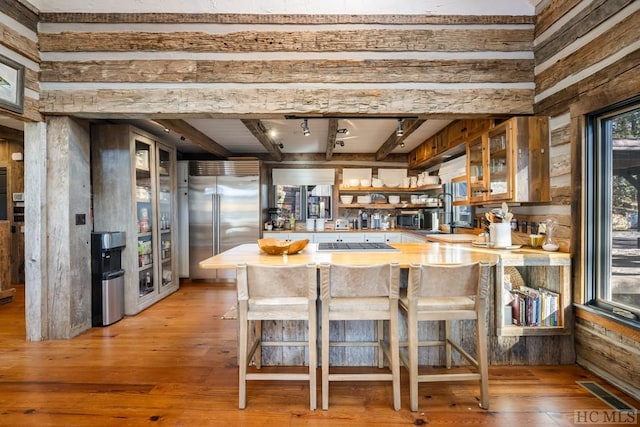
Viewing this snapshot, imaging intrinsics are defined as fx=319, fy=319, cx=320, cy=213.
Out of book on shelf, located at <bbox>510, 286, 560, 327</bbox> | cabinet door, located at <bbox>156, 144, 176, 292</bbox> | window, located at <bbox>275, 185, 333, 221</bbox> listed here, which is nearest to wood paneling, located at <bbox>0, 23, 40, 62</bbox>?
cabinet door, located at <bbox>156, 144, 176, 292</bbox>

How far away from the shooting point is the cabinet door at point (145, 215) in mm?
3992

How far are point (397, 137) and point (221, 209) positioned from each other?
3.10 m

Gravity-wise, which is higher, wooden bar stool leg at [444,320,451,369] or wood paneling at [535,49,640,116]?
wood paneling at [535,49,640,116]

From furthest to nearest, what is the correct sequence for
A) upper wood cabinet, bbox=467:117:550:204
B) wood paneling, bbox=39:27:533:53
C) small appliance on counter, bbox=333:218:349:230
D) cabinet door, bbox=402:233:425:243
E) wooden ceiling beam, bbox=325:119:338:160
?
small appliance on counter, bbox=333:218:349:230, cabinet door, bbox=402:233:425:243, wooden ceiling beam, bbox=325:119:338:160, wood paneling, bbox=39:27:533:53, upper wood cabinet, bbox=467:117:550:204

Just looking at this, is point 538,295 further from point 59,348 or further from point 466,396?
point 59,348

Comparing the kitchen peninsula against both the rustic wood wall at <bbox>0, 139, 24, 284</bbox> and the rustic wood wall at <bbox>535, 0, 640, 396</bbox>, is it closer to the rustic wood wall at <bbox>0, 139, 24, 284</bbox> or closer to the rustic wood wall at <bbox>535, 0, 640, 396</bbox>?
the rustic wood wall at <bbox>535, 0, 640, 396</bbox>

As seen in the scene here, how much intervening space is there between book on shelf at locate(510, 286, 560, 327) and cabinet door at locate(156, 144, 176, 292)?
424 cm

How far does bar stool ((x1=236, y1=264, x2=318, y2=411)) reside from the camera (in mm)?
A: 1915

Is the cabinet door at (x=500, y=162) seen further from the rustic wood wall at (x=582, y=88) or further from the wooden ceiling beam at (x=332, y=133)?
the wooden ceiling beam at (x=332, y=133)

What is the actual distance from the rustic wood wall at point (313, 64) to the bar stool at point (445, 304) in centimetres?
157

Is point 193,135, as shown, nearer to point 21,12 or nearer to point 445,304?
point 21,12

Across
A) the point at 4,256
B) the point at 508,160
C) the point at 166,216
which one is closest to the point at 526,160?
the point at 508,160

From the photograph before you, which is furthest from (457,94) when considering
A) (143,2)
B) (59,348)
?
(59,348)

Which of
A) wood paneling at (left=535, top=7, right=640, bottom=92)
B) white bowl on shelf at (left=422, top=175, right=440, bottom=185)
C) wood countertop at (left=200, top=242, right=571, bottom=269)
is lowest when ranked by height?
wood countertop at (left=200, top=242, right=571, bottom=269)
